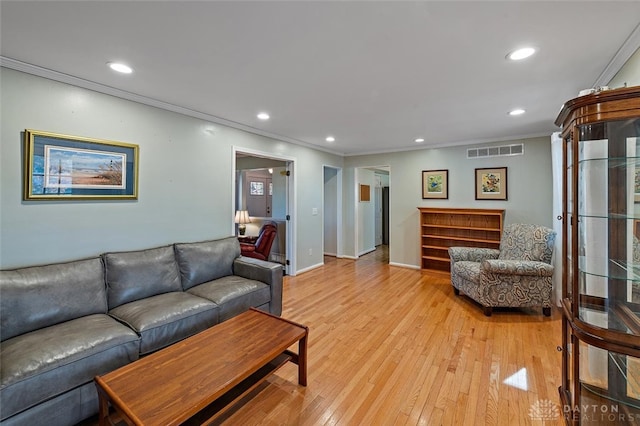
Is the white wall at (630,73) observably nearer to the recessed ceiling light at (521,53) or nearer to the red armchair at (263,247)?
the recessed ceiling light at (521,53)

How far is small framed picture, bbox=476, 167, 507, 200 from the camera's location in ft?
14.7

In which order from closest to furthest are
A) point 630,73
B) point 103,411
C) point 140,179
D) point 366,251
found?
1. point 103,411
2. point 630,73
3. point 140,179
4. point 366,251

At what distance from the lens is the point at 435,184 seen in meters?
5.08

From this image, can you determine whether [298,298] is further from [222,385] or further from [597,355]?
[597,355]

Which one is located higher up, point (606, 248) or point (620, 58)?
point (620, 58)

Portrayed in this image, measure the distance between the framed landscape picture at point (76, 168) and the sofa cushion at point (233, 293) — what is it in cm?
119

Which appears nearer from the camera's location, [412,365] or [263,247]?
[412,365]

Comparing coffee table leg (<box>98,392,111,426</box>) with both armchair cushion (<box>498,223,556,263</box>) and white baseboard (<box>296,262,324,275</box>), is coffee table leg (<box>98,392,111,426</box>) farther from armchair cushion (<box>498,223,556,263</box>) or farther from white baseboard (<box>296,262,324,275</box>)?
armchair cushion (<box>498,223,556,263</box>)

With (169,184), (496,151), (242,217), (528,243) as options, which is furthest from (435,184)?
(169,184)

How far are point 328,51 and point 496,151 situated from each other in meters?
3.90

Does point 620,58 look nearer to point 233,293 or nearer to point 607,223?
point 607,223
